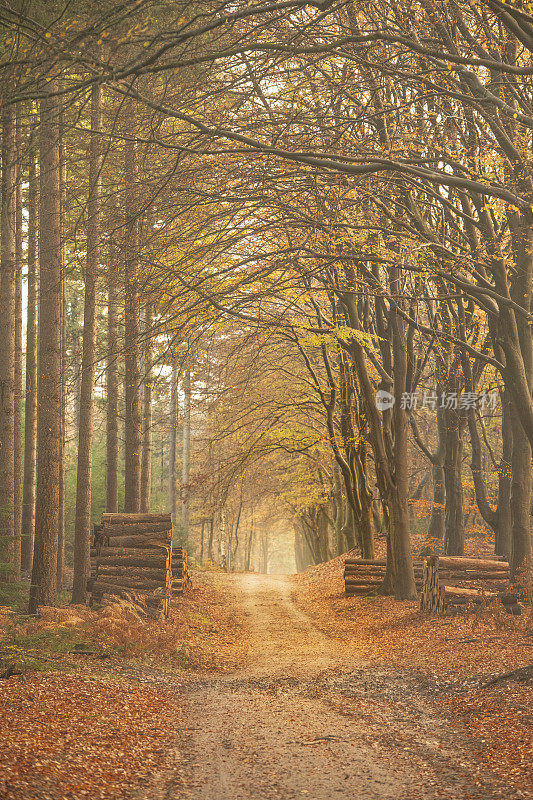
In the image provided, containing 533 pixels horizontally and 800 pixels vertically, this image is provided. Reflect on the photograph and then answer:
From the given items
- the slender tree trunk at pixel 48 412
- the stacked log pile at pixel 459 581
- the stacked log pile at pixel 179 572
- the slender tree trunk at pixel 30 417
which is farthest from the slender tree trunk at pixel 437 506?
the slender tree trunk at pixel 48 412

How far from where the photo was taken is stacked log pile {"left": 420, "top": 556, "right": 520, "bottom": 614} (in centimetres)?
1470

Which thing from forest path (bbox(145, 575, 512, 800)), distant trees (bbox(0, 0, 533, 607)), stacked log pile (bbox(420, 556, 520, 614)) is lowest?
forest path (bbox(145, 575, 512, 800))

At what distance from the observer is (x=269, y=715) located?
806 centimetres

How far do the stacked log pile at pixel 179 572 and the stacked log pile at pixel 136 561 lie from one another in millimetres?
5130

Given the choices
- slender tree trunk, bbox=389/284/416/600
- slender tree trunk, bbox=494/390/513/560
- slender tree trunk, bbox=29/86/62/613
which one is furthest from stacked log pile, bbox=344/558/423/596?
slender tree trunk, bbox=29/86/62/613

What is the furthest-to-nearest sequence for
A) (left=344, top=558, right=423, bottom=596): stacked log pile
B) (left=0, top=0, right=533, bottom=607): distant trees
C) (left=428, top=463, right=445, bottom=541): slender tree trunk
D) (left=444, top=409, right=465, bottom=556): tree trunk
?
(left=428, top=463, right=445, bottom=541): slender tree trunk, (left=344, top=558, right=423, bottom=596): stacked log pile, (left=444, top=409, right=465, bottom=556): tree trunk, (left=0, top=0, right=533, bottom=607): distant trees

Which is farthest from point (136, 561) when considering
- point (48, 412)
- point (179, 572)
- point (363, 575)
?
point (363, 575)

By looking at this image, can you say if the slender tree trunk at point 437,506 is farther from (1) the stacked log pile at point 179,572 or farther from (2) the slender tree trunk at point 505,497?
(1) the stacked log pile at point 179,572

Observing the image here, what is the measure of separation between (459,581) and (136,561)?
22.1ft

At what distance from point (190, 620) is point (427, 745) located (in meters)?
9.39

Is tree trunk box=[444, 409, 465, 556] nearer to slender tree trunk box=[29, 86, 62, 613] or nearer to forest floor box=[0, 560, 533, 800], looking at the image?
forest floor box=[0, 560, 533, 800]

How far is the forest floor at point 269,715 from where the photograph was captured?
18.5 ft

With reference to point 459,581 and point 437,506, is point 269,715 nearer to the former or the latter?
point 459,581
